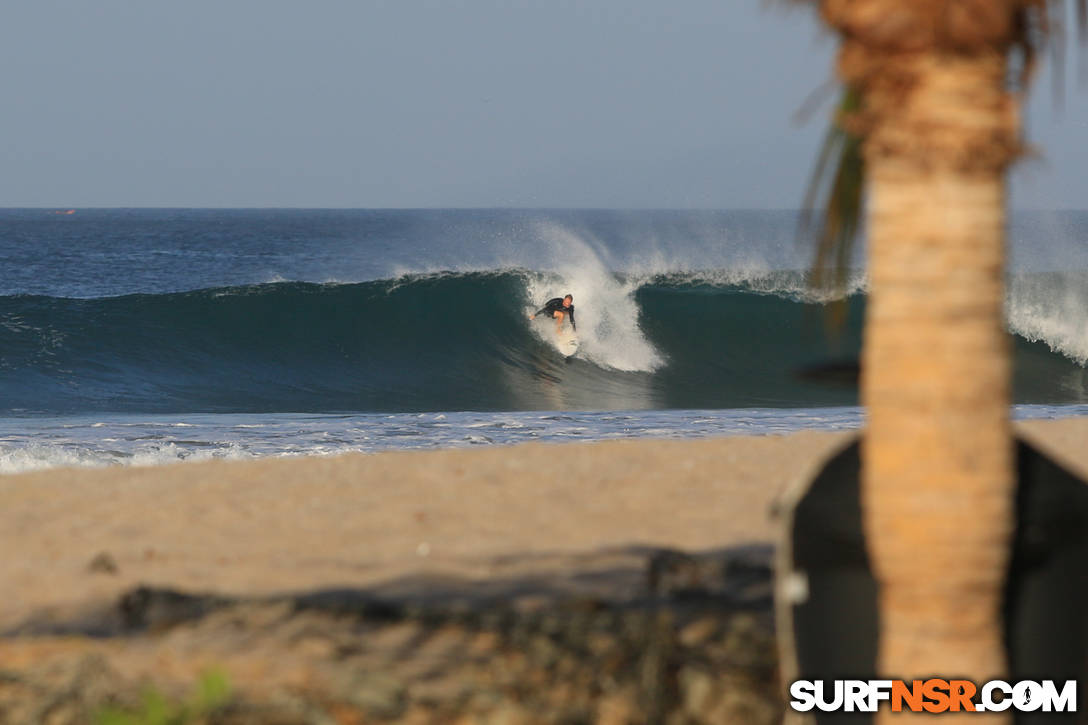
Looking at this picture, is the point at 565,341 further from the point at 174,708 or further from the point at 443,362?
the point at 174,708

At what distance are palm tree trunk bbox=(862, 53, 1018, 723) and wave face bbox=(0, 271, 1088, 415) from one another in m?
13.5

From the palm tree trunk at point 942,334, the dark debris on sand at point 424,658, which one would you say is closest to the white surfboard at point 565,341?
the dark debris on sand at point 424,658

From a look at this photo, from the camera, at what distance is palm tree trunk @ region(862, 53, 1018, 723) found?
8.36 ft

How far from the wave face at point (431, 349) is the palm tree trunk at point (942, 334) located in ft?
44.1

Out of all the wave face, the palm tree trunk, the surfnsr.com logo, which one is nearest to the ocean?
the wave face

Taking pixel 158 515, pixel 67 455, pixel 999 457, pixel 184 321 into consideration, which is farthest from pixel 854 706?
pixel 184 321

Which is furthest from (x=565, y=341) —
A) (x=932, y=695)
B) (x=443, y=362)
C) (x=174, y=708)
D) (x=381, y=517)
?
(x=932, y=695)

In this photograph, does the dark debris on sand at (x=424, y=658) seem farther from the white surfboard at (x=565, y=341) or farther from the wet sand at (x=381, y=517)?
the white surfboard at (x=565, y=341)

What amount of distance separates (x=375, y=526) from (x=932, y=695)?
3.91 m

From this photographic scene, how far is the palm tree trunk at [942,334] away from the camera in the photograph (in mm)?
2547

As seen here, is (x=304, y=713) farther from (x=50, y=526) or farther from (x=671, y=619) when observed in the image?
(x=50, y=526)

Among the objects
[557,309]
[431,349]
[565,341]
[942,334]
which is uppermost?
[942,334]

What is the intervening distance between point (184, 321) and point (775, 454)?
52.9 feet

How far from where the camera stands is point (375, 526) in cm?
622
